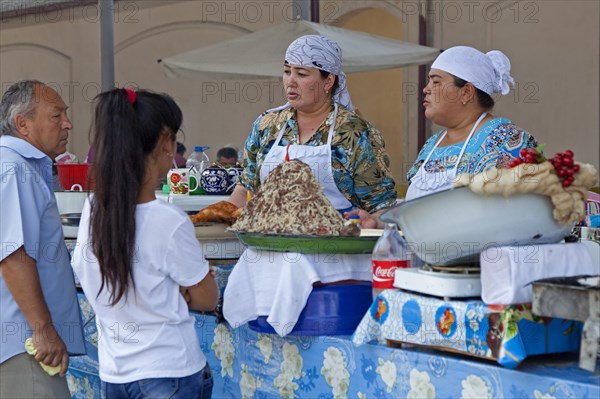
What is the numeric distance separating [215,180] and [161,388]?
1686mm

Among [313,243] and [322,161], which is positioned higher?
[322,161]

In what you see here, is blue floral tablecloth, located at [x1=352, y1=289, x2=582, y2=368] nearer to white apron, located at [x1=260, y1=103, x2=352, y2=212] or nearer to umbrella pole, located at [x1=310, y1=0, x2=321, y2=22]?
white apron, located at [x1=260, y1=103, x2=352, y2=212]

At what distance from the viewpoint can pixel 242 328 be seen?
106 inches

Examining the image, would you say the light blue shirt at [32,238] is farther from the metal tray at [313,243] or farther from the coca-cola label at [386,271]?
the coca-cola label at [386,271]

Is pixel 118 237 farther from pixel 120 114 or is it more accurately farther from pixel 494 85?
pixel 494 85

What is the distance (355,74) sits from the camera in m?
9.45

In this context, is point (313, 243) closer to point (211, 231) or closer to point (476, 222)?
point (476, 222)

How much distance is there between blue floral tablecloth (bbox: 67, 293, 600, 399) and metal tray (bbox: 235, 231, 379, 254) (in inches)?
9.2

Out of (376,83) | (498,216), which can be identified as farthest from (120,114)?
(376,83)

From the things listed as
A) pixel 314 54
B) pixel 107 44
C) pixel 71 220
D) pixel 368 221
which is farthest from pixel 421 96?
pixel 368 221

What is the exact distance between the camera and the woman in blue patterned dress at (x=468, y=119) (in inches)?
108

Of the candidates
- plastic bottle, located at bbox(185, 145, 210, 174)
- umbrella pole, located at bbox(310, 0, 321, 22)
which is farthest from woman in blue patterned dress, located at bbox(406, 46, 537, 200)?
umbrella pole, located at bbox(310, 0, 321, 22)

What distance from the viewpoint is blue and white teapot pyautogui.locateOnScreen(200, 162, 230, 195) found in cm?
366

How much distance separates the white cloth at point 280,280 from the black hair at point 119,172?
1.69ft
